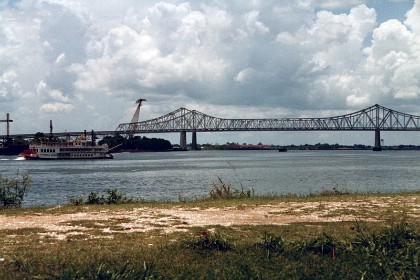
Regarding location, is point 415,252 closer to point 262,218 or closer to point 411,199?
point 262,218

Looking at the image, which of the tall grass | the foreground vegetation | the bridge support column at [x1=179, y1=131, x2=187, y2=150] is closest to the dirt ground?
the foreground vegetation

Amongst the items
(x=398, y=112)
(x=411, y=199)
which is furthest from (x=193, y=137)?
(x=411, y=199)

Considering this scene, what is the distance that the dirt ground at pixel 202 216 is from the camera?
9523 mm

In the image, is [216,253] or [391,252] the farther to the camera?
[216,253]

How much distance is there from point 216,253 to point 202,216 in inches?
166

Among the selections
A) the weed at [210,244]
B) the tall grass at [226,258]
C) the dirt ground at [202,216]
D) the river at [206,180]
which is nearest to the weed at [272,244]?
the tall grass at [226,258]

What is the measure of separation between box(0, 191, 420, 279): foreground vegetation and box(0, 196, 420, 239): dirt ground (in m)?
0.36

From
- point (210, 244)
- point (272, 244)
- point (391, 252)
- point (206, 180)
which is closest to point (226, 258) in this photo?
point (210, 244)

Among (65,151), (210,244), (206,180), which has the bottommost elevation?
(206,180)

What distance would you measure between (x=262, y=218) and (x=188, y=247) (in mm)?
3722

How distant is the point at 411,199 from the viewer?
14.0 m

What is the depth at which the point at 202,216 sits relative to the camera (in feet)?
36.4

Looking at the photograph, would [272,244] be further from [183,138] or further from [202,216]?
[183,138]

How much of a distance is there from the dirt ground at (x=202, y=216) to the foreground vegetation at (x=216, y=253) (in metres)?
0.36
